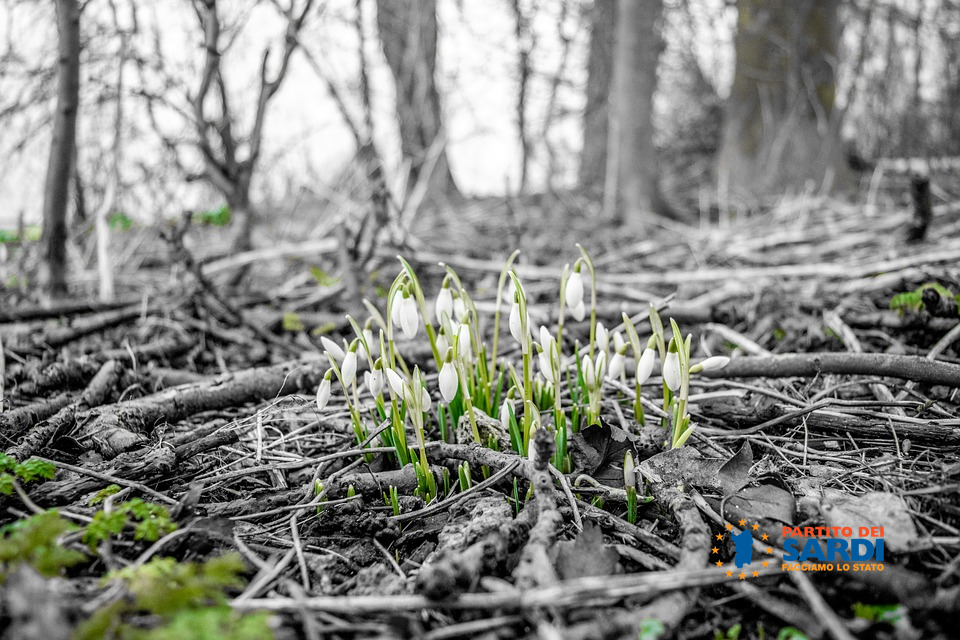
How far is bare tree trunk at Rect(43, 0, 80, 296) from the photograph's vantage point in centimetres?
295

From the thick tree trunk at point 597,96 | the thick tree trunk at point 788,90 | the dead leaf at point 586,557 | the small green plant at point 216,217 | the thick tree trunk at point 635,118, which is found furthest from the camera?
the thick tree trunk at point 597,96

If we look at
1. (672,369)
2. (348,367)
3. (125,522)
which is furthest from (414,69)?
(125,522)

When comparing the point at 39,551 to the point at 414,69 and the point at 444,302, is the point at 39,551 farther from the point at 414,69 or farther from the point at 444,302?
the point at 414,69

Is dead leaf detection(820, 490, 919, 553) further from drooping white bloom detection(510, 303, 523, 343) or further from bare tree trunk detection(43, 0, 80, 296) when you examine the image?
bare tree trunk detection(43, 0, 80, 296)

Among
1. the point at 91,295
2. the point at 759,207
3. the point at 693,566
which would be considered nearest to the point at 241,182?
the point at 91,295

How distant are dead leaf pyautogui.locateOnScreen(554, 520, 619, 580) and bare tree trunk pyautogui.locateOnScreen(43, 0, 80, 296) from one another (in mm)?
3152

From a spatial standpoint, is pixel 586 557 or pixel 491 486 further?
pixel 491 486

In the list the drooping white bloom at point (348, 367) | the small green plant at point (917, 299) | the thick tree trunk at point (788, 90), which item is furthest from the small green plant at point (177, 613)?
the thick tree trunk at point (788, 90)

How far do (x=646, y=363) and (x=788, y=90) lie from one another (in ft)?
22.3

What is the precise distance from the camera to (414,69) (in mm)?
5934

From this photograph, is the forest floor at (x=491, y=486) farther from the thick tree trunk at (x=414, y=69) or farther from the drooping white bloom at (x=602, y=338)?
the thick tree trunk at (x=414, y=69)

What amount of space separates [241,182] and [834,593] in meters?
3.63

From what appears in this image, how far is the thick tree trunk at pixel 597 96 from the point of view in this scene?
8.05 meters

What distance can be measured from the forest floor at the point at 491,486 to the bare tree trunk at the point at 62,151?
447 mm
